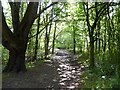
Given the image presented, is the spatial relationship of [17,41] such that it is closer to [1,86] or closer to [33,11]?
[33,11]

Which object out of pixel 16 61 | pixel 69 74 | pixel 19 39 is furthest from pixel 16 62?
pixel 69 74

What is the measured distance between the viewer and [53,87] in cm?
956

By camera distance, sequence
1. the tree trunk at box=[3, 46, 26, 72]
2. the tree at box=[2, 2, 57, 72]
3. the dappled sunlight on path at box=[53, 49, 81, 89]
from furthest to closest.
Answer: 1. the tree trunk at box=[3, 46, 26, 72]
2. the tree at box=[2, 2, 57, 72]
3. the dappled sunlight on path at box=[53, 49, 81, 89]

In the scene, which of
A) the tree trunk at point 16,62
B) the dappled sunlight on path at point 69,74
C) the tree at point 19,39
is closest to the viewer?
the dappled sunlight on path at point 69,74

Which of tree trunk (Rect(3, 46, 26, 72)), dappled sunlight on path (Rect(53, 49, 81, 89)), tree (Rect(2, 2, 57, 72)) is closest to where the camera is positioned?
dappled sunlight on path (Rect(53, 49, 81, 89))

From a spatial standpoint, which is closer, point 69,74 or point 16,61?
point 69,74

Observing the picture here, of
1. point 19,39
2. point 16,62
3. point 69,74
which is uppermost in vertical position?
point 19,39

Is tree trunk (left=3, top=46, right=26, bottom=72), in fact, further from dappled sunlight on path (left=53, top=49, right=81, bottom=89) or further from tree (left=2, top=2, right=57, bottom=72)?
dappled sunlight on path (left=53, top=49, right=81, bottom=89)

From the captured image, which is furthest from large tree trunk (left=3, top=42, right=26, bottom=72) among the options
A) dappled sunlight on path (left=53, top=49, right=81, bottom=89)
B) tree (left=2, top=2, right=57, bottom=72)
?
dappled sunlight on path (left=53, top=49, right=81, bottom=89)

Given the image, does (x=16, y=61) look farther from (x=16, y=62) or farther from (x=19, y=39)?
(x=19, y=39)

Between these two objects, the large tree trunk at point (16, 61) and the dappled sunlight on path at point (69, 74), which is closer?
the dappled sunlight on path at point (69, 74)

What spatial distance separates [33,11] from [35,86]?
209 inches

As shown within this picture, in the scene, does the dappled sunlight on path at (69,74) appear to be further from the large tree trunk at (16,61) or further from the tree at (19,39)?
the tree at (19,39)

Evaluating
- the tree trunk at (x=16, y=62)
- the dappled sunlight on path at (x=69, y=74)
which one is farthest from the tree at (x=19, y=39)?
the dappled sunlight on path at (x=69, y=74)
